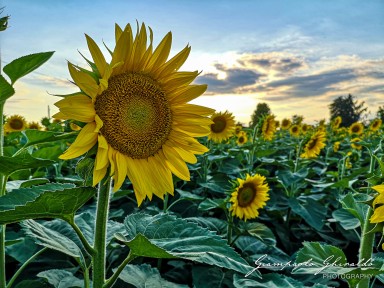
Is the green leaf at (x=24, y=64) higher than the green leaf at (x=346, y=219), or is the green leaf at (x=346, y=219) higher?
the green leaf at (x=24, y=64)

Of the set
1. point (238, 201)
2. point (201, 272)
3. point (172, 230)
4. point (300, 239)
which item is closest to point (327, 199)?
point (300, 239)

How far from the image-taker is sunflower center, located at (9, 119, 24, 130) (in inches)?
280

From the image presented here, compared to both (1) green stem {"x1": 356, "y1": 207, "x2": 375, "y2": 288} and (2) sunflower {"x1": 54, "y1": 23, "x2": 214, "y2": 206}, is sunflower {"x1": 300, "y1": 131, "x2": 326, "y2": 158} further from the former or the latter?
(2) sunflower {"x1": 54, "y1": 23, "x2": 214, "y2": 206}

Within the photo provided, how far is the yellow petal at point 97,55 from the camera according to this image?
136 centimetres

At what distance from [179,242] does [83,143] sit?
1.38ft

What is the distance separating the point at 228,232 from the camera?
9.86ft

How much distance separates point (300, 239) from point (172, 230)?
2.78 meters

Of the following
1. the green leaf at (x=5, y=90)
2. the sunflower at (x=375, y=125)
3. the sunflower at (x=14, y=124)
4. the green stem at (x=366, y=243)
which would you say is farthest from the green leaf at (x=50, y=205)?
the sunflower at (x=375, y=125)

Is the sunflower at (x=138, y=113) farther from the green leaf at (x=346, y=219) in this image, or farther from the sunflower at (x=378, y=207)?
the green leaf at (x=346, y=219)

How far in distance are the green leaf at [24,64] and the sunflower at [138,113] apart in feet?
1.07

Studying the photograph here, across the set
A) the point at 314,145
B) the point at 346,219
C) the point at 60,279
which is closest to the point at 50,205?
the point at 60,279

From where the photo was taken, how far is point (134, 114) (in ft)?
5.10

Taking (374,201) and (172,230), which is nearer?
(172,230)

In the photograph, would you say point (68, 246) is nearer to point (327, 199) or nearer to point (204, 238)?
point (204, 238)
